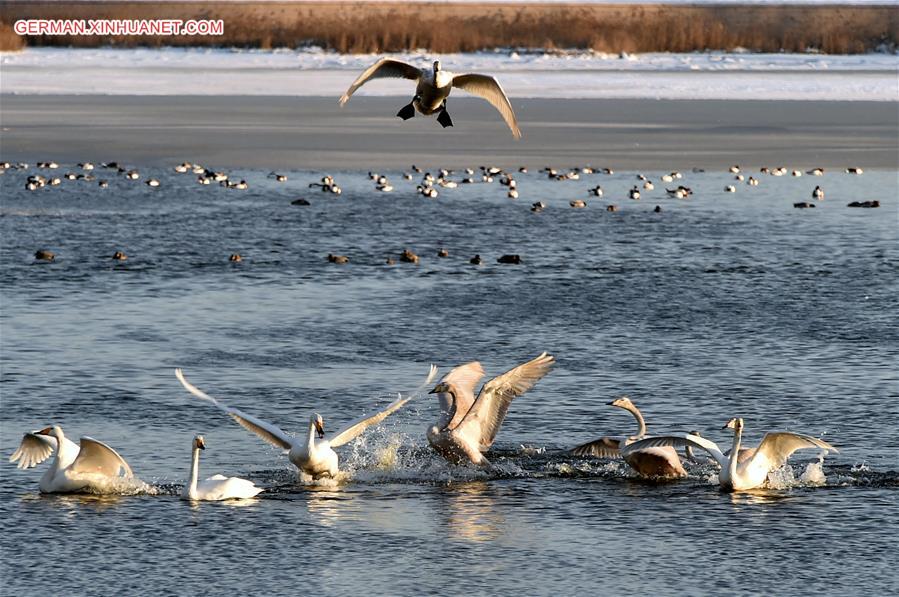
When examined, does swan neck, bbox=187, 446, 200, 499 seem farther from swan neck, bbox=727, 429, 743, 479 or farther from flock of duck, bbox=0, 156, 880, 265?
flock of duck, bbox=0, 156, 880, 265

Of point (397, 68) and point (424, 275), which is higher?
point (397, 68)

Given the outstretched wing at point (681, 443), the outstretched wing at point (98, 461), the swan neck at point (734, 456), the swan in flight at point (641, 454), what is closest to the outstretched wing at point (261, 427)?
the outstretched wing at point (98, 461)

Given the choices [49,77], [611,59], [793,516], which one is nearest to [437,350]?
[793,516]

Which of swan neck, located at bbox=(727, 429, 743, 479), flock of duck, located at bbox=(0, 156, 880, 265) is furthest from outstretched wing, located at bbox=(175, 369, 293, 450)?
flock of duck, located at bbox=(0, 156, 880, 265)

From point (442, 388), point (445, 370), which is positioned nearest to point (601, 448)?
point (442, 388)

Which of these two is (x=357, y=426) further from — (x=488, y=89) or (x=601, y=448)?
(x=488, y=89)

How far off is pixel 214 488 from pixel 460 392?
8.88ft

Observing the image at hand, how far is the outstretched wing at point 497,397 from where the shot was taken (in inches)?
559

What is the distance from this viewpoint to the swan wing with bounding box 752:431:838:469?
518 inches

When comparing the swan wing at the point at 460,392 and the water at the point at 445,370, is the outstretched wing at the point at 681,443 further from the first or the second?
the swan wing at the point at 460,392

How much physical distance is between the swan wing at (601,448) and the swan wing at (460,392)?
1.08 metres

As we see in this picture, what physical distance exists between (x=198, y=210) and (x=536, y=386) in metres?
14.6

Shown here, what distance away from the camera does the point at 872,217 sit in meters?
29.2

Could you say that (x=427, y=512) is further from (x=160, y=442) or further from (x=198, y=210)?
(x=198, y=210)
